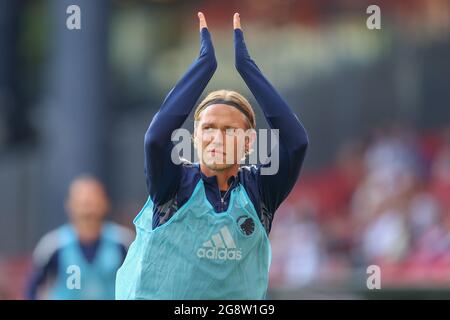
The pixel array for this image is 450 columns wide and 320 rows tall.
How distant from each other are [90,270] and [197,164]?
161 inches

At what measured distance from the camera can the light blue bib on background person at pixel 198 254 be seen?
18.8ft

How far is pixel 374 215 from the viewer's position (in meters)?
14.5

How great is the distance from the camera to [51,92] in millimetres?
18953

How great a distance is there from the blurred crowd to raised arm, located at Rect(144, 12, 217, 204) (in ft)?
21.6

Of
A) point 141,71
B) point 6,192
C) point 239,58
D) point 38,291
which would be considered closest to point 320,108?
point 141,71

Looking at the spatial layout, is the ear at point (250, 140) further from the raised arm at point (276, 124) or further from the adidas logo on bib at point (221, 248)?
the adidas logo on bib at point (221, 248)

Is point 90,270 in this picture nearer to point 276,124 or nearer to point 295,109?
point 276,124

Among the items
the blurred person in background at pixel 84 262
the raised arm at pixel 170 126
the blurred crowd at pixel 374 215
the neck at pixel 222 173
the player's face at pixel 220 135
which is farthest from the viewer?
the blurred crowd at pixel 374 215

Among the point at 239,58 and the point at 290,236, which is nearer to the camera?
the point at 239,58

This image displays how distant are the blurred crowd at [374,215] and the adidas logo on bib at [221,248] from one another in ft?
21.2

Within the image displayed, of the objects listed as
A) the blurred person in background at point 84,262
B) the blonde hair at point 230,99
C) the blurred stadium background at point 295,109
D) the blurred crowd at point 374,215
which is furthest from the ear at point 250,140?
the blurred crowd at point 374,215

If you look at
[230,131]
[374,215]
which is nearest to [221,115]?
[230,131]

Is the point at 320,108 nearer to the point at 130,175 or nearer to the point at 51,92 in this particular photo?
the point at 130,175
